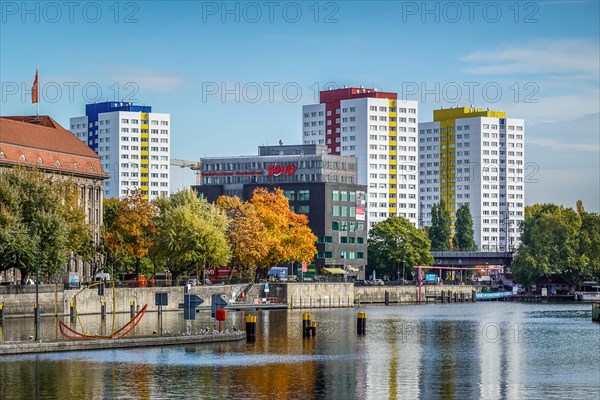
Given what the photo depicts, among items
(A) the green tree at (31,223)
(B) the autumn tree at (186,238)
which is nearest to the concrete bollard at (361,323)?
(A) the green tree at (31,223)

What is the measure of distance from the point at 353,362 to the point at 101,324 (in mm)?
42551

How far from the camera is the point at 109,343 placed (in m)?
97.6

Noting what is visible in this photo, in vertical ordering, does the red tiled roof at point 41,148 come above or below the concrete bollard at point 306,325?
above

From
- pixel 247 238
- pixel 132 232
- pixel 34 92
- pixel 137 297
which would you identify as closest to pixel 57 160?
pixel 34 92

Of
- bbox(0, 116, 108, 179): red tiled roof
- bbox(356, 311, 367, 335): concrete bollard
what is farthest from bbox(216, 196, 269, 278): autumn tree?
bbox(356, 311, 367, 335): concrete bollard

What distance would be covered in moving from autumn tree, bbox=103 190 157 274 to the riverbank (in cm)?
6939

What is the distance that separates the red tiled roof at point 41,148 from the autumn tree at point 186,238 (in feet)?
61.5

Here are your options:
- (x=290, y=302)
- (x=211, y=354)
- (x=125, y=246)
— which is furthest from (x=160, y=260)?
(x=211, y=354)

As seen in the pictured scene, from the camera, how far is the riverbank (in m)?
91.5

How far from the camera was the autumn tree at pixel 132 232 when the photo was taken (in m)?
176

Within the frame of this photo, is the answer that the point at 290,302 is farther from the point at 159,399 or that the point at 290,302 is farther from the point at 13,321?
the point at 159,399

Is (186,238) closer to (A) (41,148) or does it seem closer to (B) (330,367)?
(A) (41,148)

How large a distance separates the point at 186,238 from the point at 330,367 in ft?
288

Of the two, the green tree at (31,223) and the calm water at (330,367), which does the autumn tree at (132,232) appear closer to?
the green tree at (31,223)
